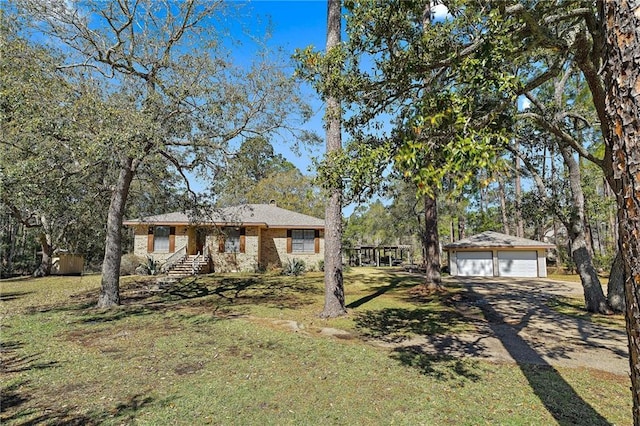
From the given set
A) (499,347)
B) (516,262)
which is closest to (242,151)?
(499,347)

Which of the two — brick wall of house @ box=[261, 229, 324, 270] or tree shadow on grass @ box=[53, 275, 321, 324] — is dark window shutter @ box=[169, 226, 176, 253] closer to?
tree shadow on grass @ box=[53, 275, 321, 324]

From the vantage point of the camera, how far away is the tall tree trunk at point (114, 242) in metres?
10.8

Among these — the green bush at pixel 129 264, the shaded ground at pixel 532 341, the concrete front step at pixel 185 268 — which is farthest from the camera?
the green bush at pixel 129 264

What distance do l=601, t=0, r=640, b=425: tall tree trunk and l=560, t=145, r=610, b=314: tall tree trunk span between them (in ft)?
31.0

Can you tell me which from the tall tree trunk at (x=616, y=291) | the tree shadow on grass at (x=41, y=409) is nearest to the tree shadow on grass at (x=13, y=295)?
the tree shadow on grass at (x=41, y=409)

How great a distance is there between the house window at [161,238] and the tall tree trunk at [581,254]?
2061 cm

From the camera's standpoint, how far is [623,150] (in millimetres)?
1889

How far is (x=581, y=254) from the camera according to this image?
10250 millimetres

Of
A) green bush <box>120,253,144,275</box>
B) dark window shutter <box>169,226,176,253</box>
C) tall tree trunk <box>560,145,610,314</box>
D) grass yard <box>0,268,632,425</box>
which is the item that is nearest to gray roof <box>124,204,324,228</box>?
dark window shutter <box>169,226,176,253</box>

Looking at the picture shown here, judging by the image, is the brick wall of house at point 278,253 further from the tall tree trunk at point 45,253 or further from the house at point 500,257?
the tall tree trunk at point 45,253

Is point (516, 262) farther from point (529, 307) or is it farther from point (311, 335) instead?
point (311, 335)

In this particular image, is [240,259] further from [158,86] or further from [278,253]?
[158,86]

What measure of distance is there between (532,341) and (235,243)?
1768cm

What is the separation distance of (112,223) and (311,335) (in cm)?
747
